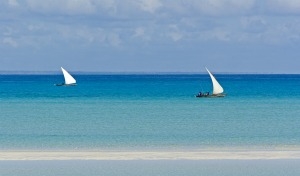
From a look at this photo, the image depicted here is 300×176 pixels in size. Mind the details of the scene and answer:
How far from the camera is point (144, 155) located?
89.8ft

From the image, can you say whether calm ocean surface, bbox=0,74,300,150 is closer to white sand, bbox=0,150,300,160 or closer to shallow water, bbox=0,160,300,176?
white sand, bbox=0,150,300,160

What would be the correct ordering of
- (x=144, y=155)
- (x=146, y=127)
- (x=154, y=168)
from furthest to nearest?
(x=146, y=127) < (x=144, y=155) < (x=154, y=168)

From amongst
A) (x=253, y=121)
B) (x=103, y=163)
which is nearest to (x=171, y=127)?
(x=253, y=121)

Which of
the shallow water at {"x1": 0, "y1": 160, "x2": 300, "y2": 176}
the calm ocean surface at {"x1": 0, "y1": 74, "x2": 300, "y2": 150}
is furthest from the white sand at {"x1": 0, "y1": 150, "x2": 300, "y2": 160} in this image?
the calm ocean surface at {"x1": 0, "y1": 74, "x2": 300, "y2": 150}

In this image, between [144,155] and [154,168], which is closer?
[154,168]

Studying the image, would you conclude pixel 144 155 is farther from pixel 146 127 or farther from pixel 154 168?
pixel 146 127

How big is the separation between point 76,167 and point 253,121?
2613cm

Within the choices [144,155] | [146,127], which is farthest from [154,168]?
[146,127]

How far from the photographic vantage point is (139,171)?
2305 cm

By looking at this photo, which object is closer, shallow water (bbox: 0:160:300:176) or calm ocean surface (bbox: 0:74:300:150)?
shallow water (bbox: 0:160:300:176)

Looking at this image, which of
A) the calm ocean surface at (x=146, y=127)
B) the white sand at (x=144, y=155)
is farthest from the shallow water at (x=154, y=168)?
the calm ocean surface at (x=146, y=127)

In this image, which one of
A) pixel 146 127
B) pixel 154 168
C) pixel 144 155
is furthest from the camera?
pixel 146 127

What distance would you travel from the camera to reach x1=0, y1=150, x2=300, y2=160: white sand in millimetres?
26438

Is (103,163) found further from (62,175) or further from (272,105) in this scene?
(272,105)
